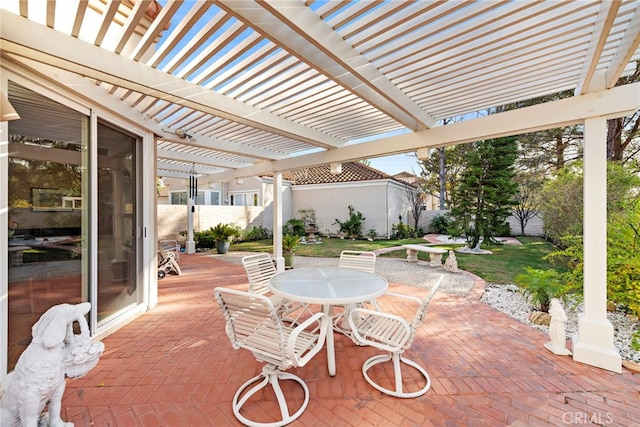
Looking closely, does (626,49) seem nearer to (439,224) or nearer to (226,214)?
(226,214)

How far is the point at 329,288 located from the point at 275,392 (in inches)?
44.3

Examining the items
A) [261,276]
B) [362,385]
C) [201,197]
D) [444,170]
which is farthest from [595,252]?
[201,197]

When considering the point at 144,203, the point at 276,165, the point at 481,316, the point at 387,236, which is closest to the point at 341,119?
the point at 276,165

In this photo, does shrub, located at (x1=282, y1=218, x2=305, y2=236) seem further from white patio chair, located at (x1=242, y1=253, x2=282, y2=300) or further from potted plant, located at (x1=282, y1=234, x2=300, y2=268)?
white patio chair, located at (x1=242, y1=253, x2=282, y2=300)

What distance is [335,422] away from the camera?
227cm

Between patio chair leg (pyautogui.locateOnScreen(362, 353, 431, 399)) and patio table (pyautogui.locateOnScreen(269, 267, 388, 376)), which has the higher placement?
patio table (pyautogui.locateOnScreen(269, 267, 388, 376))

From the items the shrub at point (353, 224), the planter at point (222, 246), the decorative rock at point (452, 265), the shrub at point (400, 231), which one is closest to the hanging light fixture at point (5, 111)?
the decorative rock at point (452, 265)

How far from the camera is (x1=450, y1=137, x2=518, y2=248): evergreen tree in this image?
10.6 meters

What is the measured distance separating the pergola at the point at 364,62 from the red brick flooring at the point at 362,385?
71cm

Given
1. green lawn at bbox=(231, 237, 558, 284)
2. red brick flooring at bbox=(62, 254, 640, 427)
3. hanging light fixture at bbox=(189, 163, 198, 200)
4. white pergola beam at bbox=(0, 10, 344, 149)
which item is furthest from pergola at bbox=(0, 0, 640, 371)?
hanging light fixture at bbox=(189, 163, 198, 200)

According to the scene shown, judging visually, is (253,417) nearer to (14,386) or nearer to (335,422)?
(335,422)

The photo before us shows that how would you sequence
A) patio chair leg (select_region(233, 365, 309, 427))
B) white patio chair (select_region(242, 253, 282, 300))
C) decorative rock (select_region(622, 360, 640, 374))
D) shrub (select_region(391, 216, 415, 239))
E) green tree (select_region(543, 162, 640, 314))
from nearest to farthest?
patio chair leg (select_region(233, 365, 309, 427)) → decorative rock (select_region(622, 360, 640, 374)) → green tree (select_region(543, 162, 640, 314)) → white patio chair (select_region(242, 253, 282, 300)) → shrub (select_region(391, 216, 415, 239))

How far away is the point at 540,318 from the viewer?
436cm

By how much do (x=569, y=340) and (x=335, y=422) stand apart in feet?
12.2
